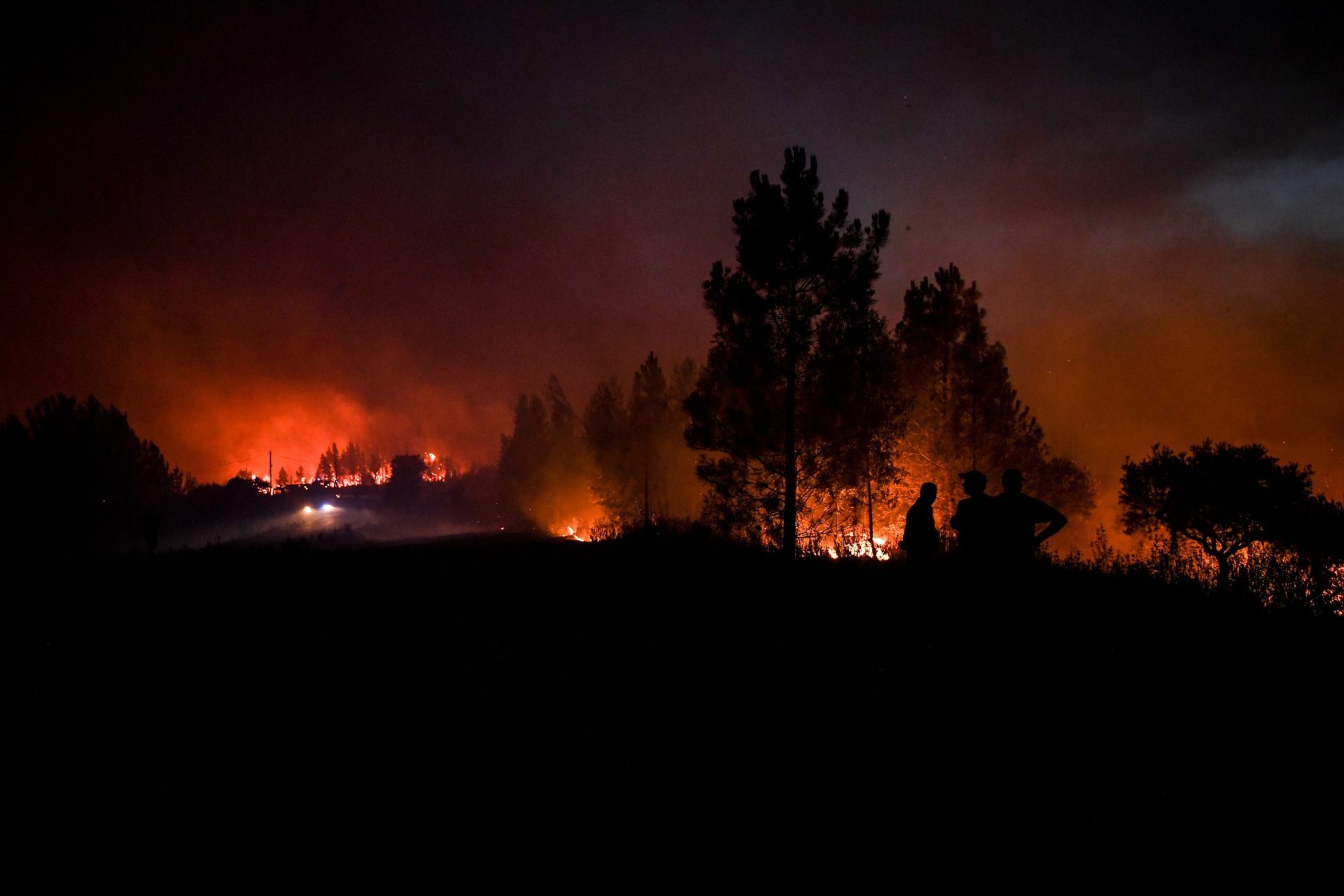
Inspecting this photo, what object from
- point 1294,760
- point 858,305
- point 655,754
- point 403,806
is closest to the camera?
point 403,806

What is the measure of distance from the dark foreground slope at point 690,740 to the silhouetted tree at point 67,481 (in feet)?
135

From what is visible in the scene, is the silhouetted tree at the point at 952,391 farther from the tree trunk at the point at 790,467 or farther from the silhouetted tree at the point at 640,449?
the silhouetted tree at the point at 640,449

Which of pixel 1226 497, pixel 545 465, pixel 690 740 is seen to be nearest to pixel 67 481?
pixel 545 465

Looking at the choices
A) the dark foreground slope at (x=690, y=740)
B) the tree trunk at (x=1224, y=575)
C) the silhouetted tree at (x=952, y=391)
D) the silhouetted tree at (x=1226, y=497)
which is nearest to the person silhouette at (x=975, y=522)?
the dark foreground slope at (x=690, y=740)

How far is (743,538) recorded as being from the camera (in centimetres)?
1903

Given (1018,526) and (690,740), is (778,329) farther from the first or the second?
(690,740)

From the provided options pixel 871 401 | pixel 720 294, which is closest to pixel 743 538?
pixel 871 401

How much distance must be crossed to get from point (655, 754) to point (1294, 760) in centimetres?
405

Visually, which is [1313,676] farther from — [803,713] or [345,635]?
[345,635]

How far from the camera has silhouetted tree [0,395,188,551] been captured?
36.5 metres

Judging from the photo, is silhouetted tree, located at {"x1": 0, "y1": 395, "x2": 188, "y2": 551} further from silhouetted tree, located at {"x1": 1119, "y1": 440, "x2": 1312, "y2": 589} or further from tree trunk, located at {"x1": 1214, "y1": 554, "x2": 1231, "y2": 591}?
silhouetted tree, located at {"x1": 1119, "y1": 440, "x2": 1312, "y2": 589}

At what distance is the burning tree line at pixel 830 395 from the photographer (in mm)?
16031

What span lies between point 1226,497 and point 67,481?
7179 cm

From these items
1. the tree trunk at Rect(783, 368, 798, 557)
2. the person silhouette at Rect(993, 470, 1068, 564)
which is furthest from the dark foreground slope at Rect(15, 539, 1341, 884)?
the tree trunk at Rect(783, 368, 798, 557)
